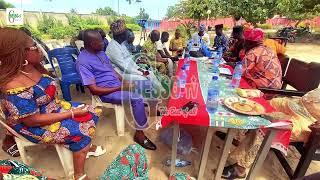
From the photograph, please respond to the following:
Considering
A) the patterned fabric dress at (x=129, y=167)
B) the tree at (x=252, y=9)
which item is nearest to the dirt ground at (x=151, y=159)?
the patterned fabric dress at (x=129, y=167)

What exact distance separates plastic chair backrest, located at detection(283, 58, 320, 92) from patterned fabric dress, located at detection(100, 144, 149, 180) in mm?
2738

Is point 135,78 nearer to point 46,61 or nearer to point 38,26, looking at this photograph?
point 46,61

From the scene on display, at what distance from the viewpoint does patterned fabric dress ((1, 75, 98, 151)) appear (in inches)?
74.7

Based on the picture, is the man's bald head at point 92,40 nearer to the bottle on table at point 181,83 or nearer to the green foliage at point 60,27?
the bottle on table at point 181,83

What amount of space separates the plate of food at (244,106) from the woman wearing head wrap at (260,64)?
0.98 metres

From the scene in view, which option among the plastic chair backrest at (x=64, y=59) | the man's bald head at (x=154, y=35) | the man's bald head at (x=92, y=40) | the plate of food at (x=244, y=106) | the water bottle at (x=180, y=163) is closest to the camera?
the plate of food at (x=244, y=106)

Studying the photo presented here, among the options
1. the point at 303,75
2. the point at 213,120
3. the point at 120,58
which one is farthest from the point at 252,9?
the point at 213,120

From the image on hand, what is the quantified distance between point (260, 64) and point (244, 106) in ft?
3.93

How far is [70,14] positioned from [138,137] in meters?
27.4

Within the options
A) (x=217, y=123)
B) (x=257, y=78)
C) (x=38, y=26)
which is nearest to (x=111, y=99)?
(x=217, y=123)

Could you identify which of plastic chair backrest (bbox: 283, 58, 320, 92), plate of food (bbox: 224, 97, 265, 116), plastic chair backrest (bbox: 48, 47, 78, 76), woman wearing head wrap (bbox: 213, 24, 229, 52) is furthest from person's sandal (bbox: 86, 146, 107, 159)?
woman wearing head wrap (bbox: 213, 24, 229, 52)

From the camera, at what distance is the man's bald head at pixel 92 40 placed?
2.87 meters

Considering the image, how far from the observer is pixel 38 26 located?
21453 mm

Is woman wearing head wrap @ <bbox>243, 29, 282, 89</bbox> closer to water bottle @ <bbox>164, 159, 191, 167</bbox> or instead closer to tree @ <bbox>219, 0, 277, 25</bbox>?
water bottle @ <bbox>164, 159, 191, 167</bbox>
